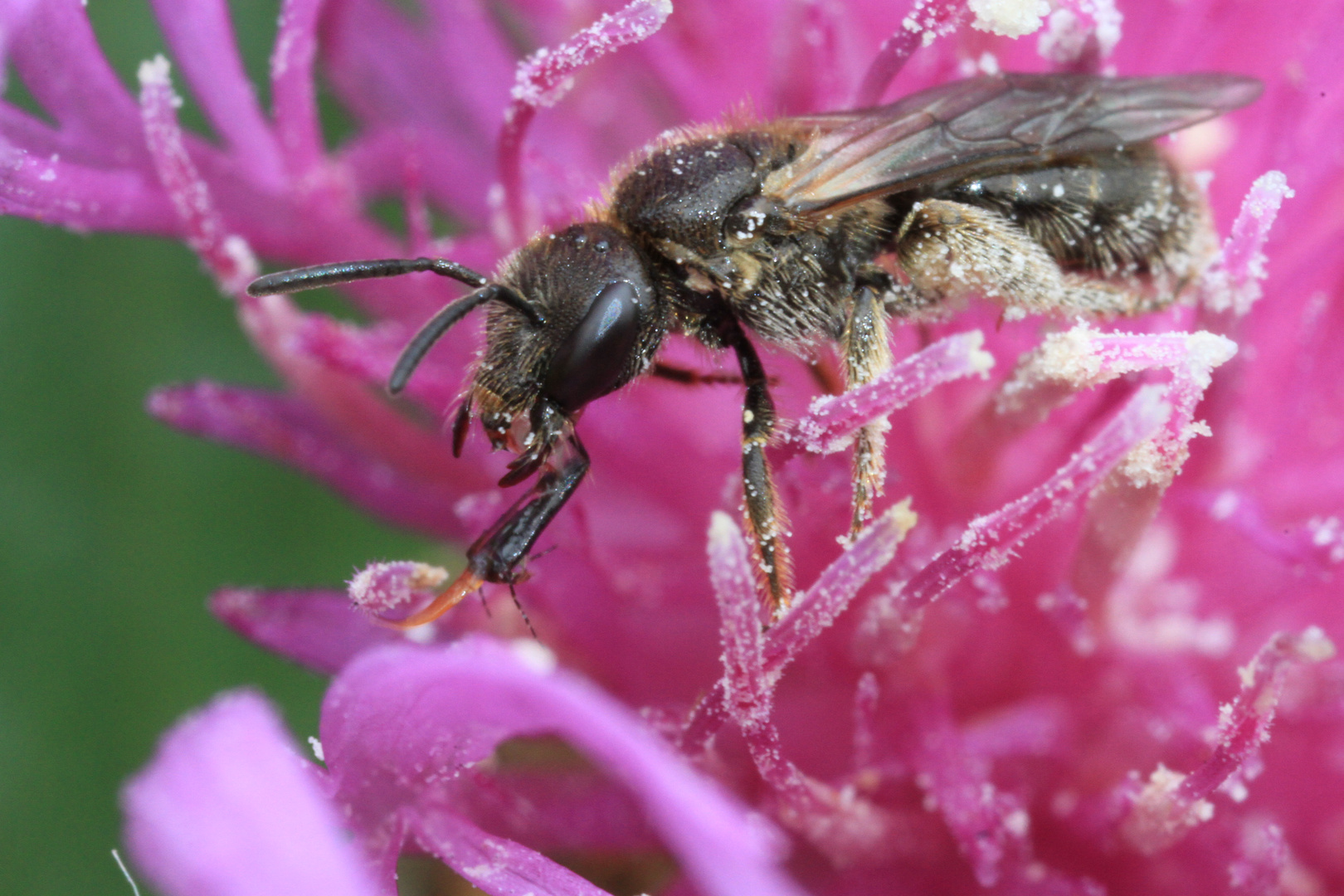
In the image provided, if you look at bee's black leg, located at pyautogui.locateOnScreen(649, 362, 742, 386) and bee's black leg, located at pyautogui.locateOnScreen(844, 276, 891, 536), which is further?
bee's black leg, located at pyautogui.locateOnScreen(649, 362, 742, 386)

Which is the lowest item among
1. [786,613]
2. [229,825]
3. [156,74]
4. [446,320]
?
[229,825]

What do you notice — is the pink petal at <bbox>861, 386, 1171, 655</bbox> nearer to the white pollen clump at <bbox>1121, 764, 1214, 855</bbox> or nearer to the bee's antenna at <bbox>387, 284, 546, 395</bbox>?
the white pollen clump at <bbox>1121, 764, 1214, 855</bbox>

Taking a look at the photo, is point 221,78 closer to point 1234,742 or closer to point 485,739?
point 485,739

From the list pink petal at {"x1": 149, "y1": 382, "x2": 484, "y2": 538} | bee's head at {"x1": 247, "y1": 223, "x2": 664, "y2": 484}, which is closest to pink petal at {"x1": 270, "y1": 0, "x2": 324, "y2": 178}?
pink petal at {"x1": 149, "y1": 382, "x2": 484, "y2": 538}

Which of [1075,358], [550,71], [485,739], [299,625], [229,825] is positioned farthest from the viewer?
[299,625]

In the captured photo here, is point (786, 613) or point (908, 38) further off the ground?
point (908, 38)

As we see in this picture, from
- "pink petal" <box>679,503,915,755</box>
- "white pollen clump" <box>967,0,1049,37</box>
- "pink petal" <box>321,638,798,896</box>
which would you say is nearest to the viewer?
"pink petal" <box>321,638,798,896</box>

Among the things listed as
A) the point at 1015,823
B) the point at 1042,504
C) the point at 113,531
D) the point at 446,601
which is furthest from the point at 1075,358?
the point at 113,531

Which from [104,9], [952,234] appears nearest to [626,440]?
[952,234]

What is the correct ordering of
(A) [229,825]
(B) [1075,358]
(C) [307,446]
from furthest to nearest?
1. (C) [307,446]
2. (B) [1075,358]
3. (A) [229,825]
